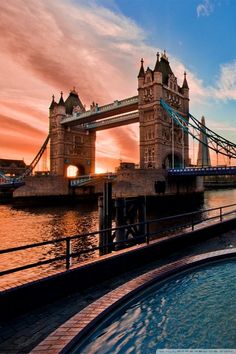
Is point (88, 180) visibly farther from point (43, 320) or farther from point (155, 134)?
point (43, 320)

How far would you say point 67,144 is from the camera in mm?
76312

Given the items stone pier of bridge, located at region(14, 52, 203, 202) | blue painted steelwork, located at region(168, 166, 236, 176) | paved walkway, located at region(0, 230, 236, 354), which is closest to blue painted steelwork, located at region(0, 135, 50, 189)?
stone pier of bridge, located at region(14, 52, 203, 202)

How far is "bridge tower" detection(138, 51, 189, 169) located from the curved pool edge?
49.5 meters

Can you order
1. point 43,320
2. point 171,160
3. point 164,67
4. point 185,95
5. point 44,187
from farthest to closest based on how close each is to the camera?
point 185,95
point 164,67
point 171,160
point 44,187
point 43,320

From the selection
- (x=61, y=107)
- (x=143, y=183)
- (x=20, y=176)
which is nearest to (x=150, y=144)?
(x=143, y=183)

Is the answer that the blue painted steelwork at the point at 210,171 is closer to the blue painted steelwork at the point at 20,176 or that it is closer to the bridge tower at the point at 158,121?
the bridge tower at the point at 158,121

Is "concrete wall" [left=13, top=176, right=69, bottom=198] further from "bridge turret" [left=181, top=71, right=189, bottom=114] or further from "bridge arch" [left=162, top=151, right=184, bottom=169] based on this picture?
"bridge turret" [left=181, top=71, right=189, bottom=114]

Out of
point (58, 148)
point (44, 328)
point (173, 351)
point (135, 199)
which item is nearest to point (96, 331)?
point (44, 328)

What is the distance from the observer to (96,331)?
4.34 metres

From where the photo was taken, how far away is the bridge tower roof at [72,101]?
82.2 metres

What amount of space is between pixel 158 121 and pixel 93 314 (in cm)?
5463

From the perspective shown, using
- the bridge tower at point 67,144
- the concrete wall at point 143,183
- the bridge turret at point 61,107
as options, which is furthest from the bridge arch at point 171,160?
the bridge turret at point 61,107

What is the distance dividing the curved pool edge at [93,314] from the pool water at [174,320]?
5.6 inches

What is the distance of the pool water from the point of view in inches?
156
